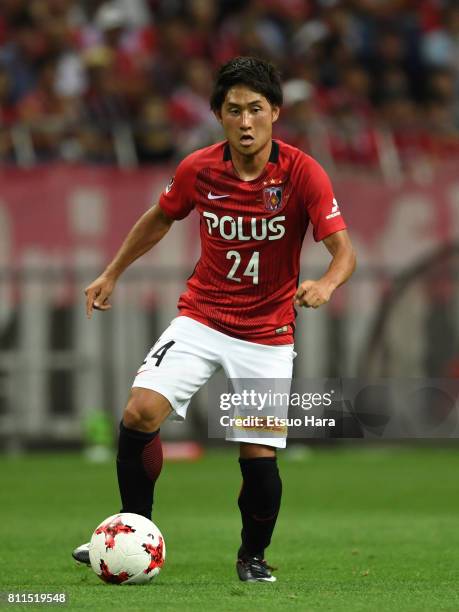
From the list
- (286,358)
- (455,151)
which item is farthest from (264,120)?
(455,151)

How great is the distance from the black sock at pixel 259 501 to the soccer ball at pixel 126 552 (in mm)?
475

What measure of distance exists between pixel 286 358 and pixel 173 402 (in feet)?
1.93

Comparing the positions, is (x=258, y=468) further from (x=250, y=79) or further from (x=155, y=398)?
(x=250, y=79)

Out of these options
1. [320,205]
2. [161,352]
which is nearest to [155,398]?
[161,352]

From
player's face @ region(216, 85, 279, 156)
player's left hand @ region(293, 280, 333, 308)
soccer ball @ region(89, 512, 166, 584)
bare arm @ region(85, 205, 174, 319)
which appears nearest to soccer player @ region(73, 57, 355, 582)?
player's face @ region(216, 85, 279, 156)

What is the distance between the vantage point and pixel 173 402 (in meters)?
7.09

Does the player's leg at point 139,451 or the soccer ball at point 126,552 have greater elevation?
the player's leg at point 139,451

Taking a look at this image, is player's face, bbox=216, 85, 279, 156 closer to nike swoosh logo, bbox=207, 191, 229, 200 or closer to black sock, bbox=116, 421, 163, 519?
nike swoosh logo, bbox=207, 191, 229, 200

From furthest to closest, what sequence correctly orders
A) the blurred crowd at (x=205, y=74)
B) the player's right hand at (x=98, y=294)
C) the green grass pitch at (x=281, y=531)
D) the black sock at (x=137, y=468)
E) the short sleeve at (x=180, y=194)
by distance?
1. the blurred crowd at (x=205, y=74)
2. the player's right hand at (x=98, y=294)
3. the short sleeve at (x=180, y=194)
4. the black sock at (x=137, y=468)
5. the green grass pitch at (x=281, y=531)

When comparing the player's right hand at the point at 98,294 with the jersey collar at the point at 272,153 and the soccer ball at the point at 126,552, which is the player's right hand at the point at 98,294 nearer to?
the jersey collar at the point at 272,153

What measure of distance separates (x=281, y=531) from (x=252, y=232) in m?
3.29

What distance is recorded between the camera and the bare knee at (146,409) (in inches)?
277

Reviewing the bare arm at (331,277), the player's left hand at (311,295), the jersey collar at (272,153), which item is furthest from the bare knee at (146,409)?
the jersey collar at (272,153)

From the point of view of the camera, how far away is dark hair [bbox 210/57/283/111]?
6965mm
